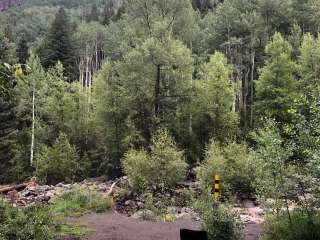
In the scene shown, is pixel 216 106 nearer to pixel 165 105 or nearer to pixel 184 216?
pixel 165 105

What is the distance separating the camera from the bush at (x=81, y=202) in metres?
23.7

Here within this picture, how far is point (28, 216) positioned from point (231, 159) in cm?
1542

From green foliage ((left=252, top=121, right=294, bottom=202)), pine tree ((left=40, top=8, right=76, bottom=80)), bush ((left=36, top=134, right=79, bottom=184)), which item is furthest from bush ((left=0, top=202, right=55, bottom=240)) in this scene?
pine tree ((left=40, top=8, right=76, bottom=80))

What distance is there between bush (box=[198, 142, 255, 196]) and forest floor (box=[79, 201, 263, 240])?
195cm

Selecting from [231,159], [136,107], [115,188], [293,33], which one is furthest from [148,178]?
[293,33]

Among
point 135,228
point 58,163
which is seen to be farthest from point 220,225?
point 58,163

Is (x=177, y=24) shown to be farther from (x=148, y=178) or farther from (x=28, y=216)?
(x=28, y=216)

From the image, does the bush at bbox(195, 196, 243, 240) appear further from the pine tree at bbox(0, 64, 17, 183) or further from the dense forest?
the pine tree at bbox(0, 64, 17, 183)

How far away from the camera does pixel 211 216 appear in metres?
12.6

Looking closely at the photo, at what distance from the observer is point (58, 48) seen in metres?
56.4

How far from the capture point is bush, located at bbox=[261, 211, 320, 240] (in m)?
11.6

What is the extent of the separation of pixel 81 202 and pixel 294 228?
618 inches

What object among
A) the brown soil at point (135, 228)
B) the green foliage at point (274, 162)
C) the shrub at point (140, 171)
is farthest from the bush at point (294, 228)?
the shrub at point (140, 171)

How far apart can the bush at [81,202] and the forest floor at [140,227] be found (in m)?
1.05
